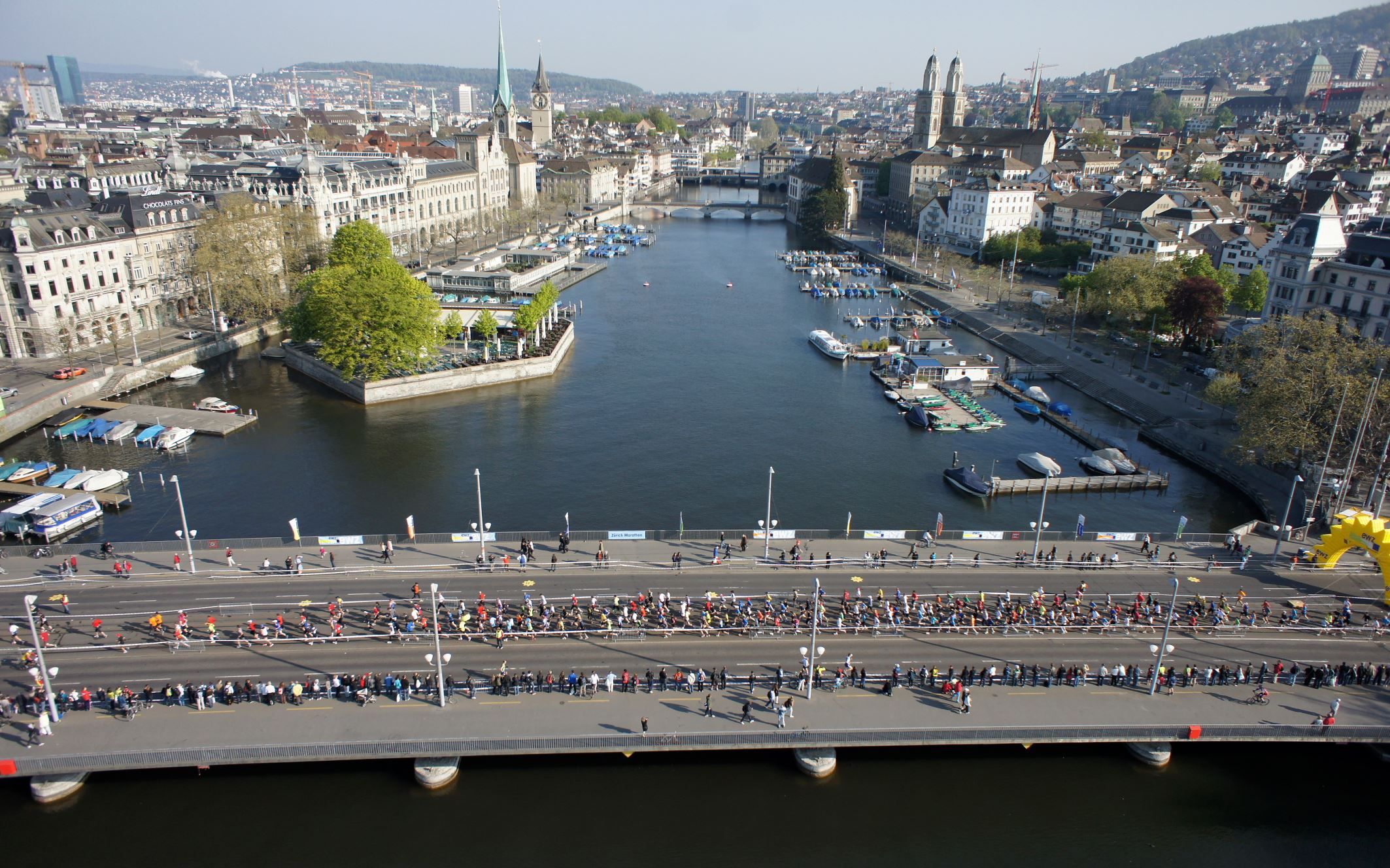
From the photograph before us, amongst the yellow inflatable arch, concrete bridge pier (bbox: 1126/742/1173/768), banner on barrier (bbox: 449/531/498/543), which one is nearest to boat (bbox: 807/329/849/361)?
the yellow inflatable arch

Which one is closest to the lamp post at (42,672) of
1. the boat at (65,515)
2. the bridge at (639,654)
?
the bridge at (639,654)

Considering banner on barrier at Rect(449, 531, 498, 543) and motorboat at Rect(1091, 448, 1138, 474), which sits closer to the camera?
banner on barrier at Rect(449, 531, 498, 543)

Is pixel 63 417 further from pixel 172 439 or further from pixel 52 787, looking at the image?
pixel 52 787

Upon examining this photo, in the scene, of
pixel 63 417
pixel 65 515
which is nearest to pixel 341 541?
pixel 65 515

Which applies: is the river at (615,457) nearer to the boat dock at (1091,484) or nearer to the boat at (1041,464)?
the boat dock at (1091,484)

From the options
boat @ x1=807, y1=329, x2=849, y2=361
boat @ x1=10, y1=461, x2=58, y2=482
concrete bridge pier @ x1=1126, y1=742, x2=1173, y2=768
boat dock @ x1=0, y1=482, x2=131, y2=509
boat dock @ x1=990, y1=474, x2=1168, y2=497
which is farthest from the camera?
boat @ x1=807, y1=329, x2=849, y2=361

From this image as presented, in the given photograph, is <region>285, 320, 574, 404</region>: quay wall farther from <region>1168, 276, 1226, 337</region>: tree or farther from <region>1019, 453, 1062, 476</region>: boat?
<region>1168, 276, 1226, 337</region>: tree

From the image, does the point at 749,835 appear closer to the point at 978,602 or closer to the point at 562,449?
the point at 978,602
